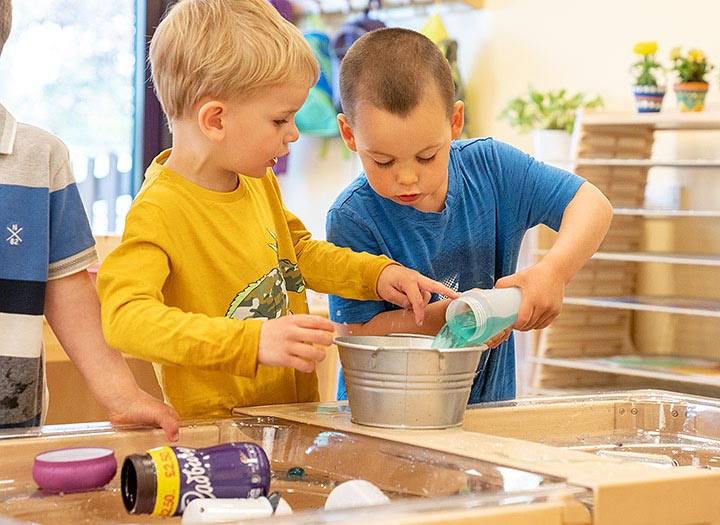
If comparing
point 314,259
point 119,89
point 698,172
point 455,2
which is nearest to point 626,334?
point 698,172

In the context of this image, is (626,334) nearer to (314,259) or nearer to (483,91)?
(483,91)

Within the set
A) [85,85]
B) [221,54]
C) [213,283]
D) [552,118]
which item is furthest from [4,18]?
[85,85]

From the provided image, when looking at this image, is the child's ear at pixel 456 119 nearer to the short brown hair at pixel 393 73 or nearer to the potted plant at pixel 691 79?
the short brown hair at pixel 393 73

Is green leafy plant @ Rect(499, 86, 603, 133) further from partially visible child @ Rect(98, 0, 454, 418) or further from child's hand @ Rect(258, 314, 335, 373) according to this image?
child's hand @ Rect(258, 314, 335, 373)

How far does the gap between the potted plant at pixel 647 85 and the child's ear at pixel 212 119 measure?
8.44 feet

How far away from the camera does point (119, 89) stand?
166 inches

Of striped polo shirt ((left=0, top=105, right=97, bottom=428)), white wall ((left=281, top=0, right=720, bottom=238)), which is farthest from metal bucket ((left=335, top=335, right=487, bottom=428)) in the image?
white wall ((left=281, top=0, right=720, bottom=238))

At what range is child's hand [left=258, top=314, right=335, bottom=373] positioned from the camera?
0.98m

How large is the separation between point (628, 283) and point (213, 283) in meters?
2.93

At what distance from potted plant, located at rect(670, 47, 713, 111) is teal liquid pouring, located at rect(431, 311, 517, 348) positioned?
99.0 inches

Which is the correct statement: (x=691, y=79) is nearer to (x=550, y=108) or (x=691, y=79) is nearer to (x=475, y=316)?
(x=550, y=108)

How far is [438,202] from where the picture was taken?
59.5 inches

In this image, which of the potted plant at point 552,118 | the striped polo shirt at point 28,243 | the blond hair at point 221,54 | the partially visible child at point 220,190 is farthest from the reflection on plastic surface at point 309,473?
the potted plant at point 552,118

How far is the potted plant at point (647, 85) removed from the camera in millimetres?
3465
